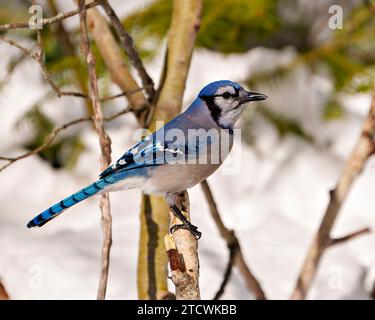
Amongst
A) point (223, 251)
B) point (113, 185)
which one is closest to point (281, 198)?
point (223, 251)

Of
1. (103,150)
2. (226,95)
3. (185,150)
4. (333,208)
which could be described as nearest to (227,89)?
(226,95)

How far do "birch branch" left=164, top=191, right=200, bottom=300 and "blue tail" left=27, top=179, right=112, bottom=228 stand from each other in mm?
246

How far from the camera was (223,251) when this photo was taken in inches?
141

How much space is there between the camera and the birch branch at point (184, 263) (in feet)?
5.91

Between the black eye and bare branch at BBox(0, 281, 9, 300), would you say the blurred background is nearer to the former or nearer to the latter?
bare branch at BBox(0, 281, 9, 300)

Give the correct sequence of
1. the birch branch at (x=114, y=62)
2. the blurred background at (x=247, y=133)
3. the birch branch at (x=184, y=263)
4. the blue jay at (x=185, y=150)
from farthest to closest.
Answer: the blurred background at (x=247, y=133)
the birch branch at (x=114, y=62)
the blue jay at (x=185, y=150)
the birch branch at (x=184, y=263)

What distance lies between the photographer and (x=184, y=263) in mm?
1856

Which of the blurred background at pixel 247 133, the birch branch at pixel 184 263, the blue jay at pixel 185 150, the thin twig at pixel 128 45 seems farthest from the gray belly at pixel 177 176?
the blurred background at pixel 247 133

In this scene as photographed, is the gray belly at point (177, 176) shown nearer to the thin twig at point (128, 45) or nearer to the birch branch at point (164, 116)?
the birch branch at point (164, 116)

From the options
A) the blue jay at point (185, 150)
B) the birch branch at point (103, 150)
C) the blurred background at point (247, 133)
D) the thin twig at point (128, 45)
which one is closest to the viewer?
the birch branch at point (103, 150)

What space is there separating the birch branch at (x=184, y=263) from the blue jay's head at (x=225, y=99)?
39 cm

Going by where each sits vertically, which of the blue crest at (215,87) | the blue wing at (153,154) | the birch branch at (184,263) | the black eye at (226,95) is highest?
the blue crest at (215,87)

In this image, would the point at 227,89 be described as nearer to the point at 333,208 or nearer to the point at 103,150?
the point at 103,150
